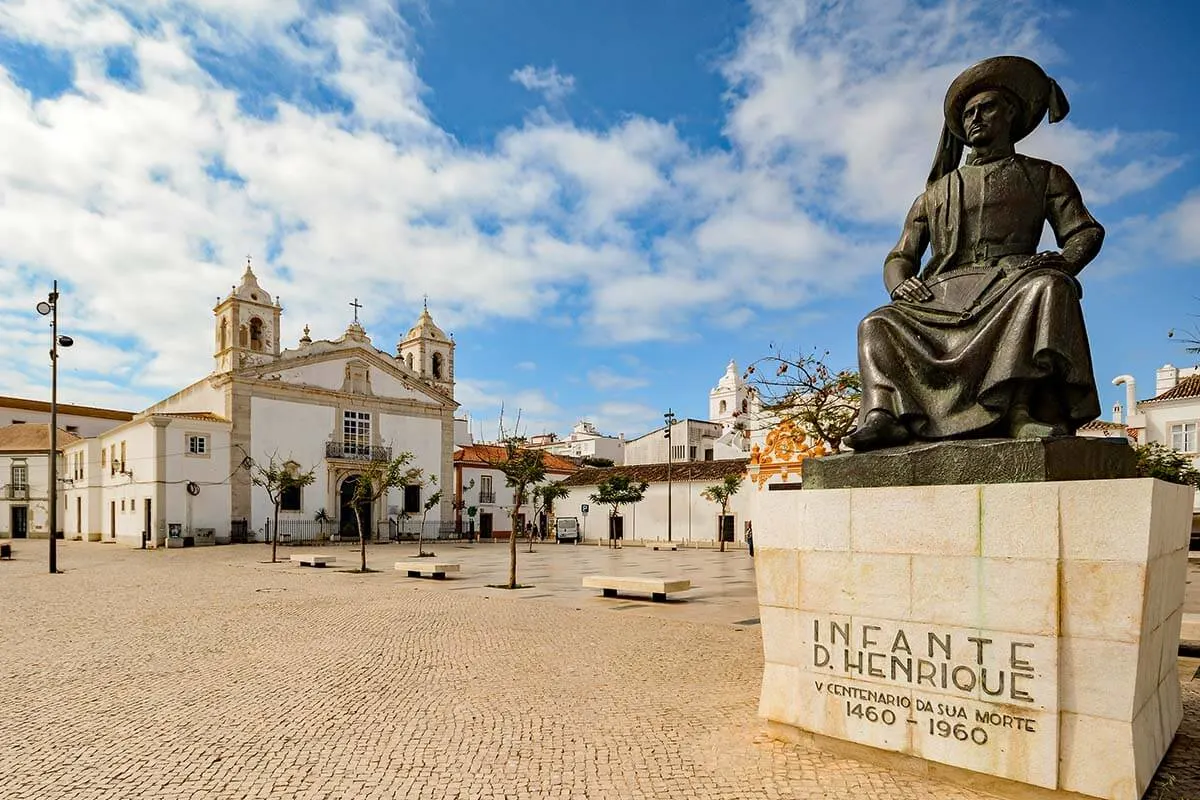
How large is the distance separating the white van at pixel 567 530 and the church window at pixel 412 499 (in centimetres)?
788

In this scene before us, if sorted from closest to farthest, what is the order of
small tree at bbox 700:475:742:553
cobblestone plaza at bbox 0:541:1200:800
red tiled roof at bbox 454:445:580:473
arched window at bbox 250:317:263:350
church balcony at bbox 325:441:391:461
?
cobblestone plaza at bbox 0:541:1200:800 < small tree at bbox 700:475:742:553 < church balcony at bbox 325:441:391:461 < arched window at bbox 250:317:263:350 < red tiled roof at bbox 454:445:580:473

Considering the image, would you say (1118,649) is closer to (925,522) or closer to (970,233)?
(925,522)

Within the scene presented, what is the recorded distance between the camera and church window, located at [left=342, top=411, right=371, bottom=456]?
38875 millimetres

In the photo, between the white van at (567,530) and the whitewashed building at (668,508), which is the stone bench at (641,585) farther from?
the white van at (567,530)

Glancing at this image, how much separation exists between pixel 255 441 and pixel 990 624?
36.0 meters

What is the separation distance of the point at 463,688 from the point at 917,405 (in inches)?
165

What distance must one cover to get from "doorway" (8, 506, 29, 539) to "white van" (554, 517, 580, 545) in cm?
3022

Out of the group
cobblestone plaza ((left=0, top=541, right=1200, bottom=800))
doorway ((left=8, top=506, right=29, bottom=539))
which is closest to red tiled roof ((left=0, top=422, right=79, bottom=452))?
doorway ((left=8, top=506, right=29, bottom=539))

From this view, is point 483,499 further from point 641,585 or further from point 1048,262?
point 1048,262

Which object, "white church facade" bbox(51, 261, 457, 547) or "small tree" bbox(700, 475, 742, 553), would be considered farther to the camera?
"small tree" bbox(700, 475, 742, 553)

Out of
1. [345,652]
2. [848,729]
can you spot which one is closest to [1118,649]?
[848,729]

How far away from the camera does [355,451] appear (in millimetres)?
39000

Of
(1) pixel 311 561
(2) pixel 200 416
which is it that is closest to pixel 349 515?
(2) pixel 200 416

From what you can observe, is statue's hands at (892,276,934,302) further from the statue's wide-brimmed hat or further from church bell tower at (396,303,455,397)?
church bell tower at (396,303,455,397)
